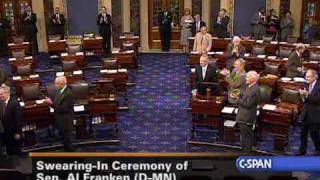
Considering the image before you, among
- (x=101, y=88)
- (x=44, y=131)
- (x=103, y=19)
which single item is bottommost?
(x=44, y=131)

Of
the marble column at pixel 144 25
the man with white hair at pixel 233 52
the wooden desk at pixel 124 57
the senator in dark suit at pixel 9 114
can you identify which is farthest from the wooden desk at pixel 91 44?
the senator in dark suit at pixel 9 114

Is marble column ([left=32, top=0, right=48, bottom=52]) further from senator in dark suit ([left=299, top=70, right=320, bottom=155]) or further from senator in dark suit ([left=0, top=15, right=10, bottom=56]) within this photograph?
senator in dark suit ([left=299, top=70, right=320, bottom=155])

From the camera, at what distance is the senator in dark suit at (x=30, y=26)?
53.9 feet

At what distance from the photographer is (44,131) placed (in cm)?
1048

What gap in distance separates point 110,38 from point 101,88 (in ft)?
20.0

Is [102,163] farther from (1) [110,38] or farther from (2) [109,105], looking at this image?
(1) [110,38]

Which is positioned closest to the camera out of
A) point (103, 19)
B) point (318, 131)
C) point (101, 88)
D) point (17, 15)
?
point (318, 131)

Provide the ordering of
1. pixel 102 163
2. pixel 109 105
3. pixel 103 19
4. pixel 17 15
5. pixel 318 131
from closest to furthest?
pixel 102 163, pixel 318 131, pixel 109 105, pixel 103 19, pixel 17 15

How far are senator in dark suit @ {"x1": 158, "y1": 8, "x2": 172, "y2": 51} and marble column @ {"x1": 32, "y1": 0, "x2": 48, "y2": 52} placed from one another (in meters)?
3.90

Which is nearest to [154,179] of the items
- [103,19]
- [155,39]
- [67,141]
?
[67,141]

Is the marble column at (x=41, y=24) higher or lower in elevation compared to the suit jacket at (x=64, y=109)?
higher

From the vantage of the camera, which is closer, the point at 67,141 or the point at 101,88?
the point at 67,141

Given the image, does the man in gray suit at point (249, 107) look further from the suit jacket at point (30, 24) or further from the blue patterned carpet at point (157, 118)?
the suit jacket at point (30, 24)

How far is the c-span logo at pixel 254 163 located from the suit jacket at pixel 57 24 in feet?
42.0
